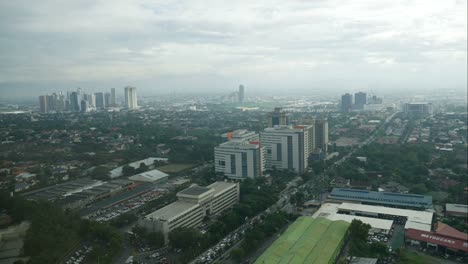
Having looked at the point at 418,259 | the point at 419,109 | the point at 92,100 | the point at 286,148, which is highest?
the point at 92,100

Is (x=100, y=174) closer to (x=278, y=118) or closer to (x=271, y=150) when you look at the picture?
(x=271, y=150)

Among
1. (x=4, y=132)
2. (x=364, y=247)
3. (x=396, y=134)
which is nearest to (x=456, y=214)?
(x=364, y=247)

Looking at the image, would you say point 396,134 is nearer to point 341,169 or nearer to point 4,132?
point 341,169

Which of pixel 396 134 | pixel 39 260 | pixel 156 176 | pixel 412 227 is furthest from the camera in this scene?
pixel 396 134

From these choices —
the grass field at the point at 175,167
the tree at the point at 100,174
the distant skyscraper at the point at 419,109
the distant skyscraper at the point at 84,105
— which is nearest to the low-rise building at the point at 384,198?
the grass field at the point at 175,167

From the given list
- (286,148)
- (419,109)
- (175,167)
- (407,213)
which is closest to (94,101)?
(175,167)

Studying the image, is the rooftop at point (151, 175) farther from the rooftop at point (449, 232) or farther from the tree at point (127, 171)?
the rooftop at point (449, 232)
